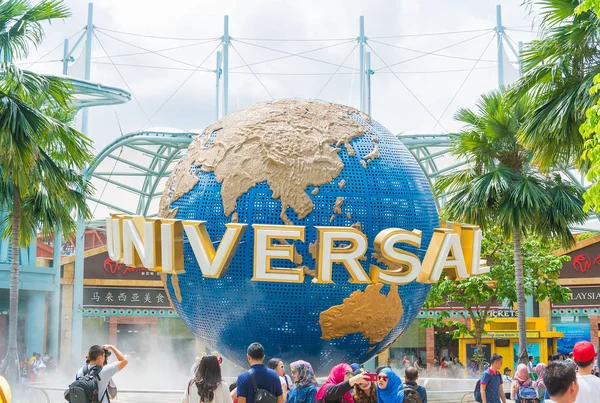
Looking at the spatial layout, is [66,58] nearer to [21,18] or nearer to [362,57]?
[362,57]

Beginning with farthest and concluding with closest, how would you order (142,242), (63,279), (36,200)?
(63,279) → (36,200) → (142,242)

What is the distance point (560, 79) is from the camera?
546 inches

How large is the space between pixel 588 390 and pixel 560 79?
30.0 feet

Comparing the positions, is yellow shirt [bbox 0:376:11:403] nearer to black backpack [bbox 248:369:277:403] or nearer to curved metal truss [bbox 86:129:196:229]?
black backpack [bbox 248:369:277:403]

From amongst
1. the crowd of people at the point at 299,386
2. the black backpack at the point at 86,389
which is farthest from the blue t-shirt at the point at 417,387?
the black backpack at the point at 86,389

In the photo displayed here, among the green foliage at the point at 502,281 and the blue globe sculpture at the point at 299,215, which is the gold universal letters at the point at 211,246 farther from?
the green foliage at the point at 502,281

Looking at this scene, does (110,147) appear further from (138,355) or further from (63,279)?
(138,355)

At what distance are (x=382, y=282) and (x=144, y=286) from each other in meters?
25.2

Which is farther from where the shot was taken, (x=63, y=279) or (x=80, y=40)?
(x=80, y=40)

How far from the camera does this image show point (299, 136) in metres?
11.7

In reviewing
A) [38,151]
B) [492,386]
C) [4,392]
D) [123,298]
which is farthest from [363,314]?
[123,298]

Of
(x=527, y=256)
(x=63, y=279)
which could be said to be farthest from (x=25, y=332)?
(x=527, y=256)

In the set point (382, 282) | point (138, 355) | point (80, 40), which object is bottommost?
point (138, 355)

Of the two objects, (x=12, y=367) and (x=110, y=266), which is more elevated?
(x=110, y=266)
